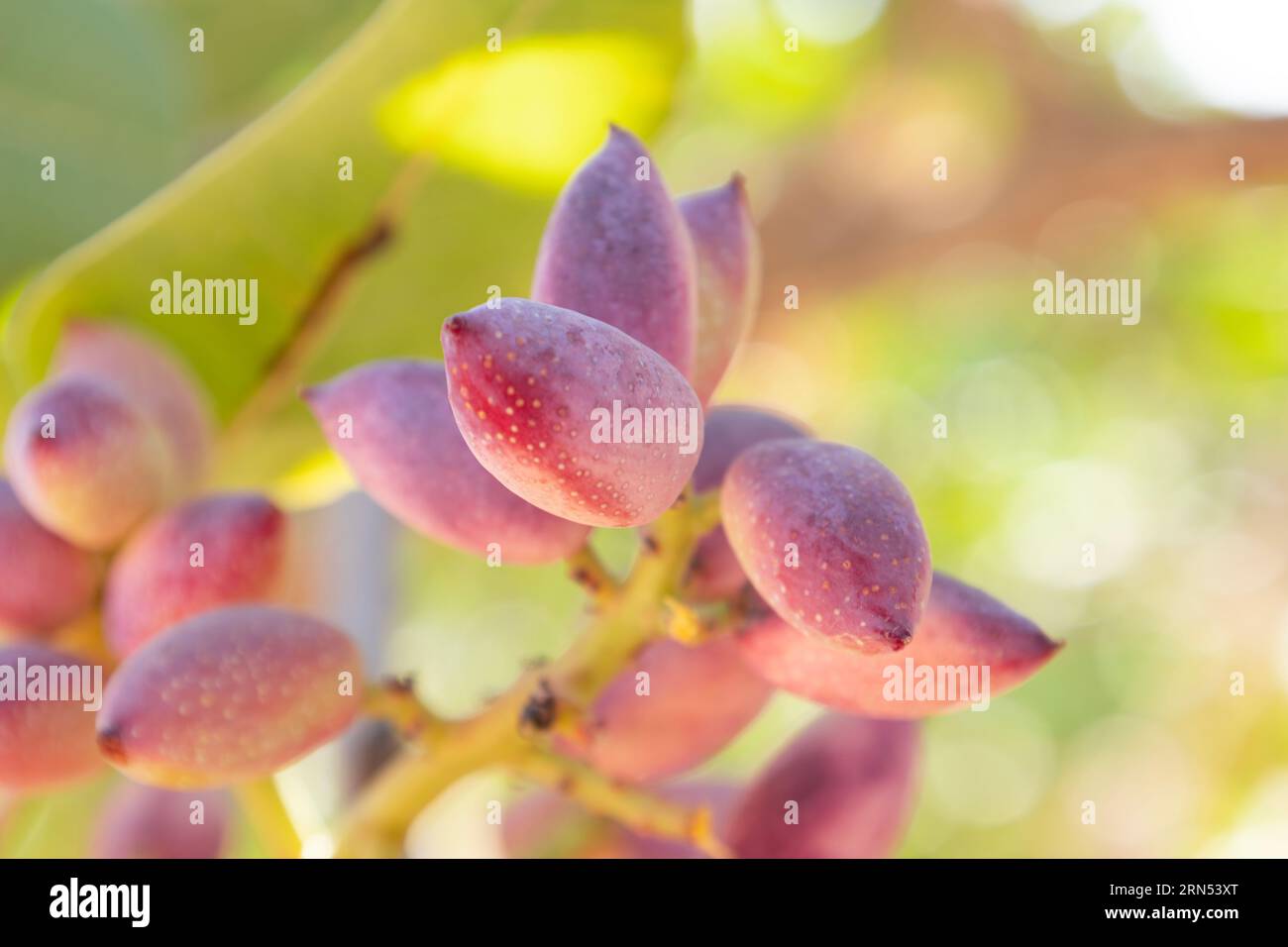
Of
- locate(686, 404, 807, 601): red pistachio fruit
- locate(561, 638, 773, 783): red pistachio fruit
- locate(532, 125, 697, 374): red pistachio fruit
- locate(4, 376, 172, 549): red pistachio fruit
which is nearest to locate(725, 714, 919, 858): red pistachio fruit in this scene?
locate(561, 638, 773, 783): red pistachio fruit

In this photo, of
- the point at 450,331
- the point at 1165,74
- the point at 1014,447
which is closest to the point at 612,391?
the point at 450,331

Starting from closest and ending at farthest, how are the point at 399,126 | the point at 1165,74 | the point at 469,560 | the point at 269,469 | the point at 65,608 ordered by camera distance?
the point at 65,608
the point at 399,126
the point at 269,469
the point at 1165,74
the point at 469,560

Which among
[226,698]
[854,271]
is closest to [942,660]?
[226,698]

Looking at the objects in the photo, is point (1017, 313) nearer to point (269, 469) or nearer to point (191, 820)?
point (269, 469)

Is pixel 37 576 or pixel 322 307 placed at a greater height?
pixel 322 307

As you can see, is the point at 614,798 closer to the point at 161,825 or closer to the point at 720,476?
the point at 720,476

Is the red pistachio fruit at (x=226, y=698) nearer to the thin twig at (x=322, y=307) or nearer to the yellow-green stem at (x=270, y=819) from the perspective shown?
the yellow-green stem at (x=270, y=819)
